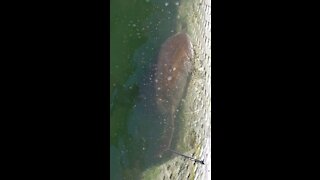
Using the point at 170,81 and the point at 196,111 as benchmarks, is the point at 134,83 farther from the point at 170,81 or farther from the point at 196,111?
the point at 196,111

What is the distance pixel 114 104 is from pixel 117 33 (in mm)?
216

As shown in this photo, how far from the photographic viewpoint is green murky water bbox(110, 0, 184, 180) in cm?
154

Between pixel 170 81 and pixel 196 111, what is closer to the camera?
pixel 170 81

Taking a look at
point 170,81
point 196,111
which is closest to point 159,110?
point 170,81

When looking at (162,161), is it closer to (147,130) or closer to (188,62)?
(147,130)

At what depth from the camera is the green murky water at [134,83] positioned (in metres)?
1.54

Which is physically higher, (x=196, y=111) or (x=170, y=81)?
(x=170, y=81)

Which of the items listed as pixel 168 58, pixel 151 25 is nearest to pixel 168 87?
pixel 168 58

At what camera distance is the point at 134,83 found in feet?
5.08

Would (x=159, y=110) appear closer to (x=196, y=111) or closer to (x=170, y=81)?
(x=170, y=81)

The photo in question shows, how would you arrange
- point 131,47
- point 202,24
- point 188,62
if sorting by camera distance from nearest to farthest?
point 131,47
point 188,62
point 202,24

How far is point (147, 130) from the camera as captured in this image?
155cm

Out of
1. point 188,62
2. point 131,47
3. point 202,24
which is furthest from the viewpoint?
point 202,24

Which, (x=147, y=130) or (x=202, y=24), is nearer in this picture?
(x=147, y=130)
